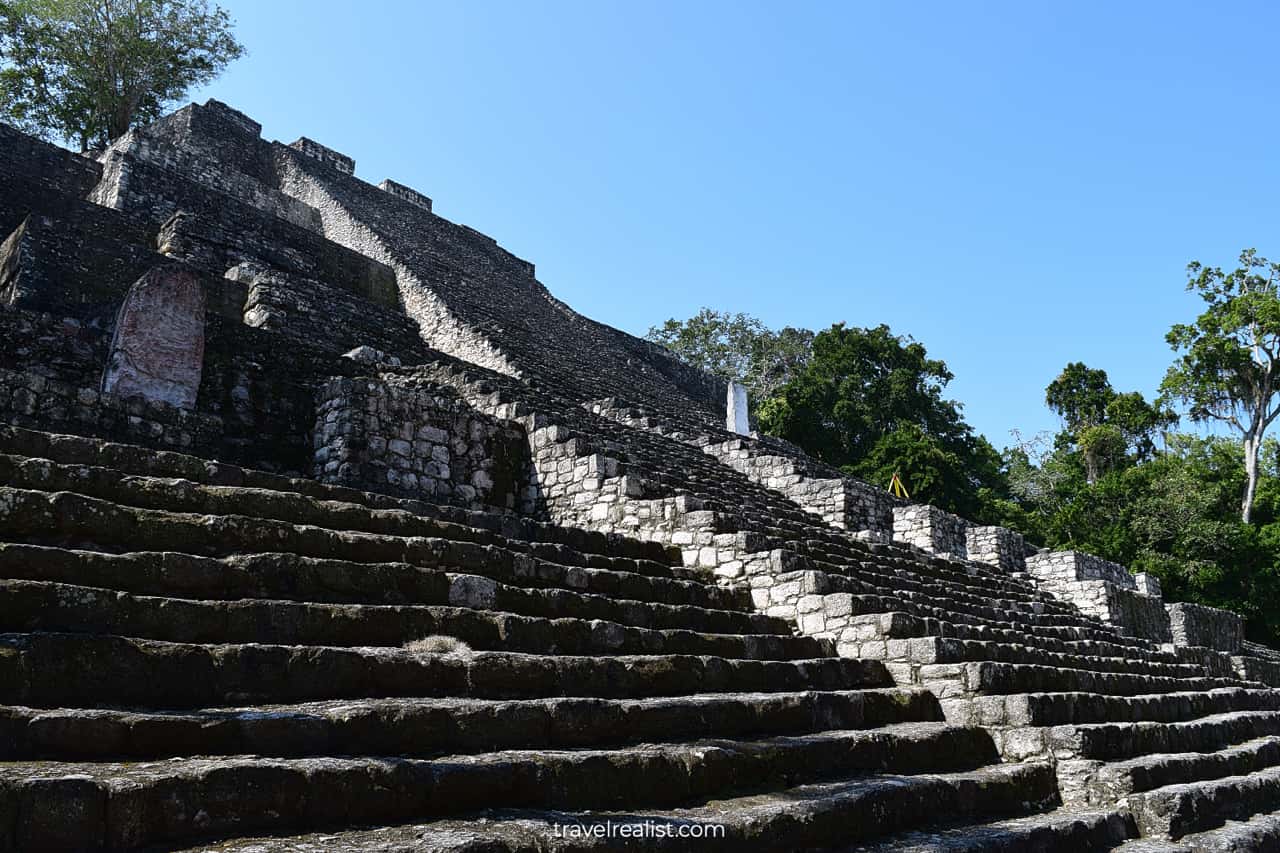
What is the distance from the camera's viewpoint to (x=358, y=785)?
10.5 ft

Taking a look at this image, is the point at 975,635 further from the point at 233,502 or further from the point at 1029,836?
the point at 233,502

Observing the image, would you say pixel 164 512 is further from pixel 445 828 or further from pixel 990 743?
pixel 990 743

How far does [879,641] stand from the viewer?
22.1 feet

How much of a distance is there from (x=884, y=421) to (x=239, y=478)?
25721 millimetres

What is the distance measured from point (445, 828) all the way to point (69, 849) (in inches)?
43.8

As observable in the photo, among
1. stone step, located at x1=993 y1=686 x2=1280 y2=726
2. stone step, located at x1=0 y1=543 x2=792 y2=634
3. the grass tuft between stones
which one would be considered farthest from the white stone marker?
the grass tuft between stones

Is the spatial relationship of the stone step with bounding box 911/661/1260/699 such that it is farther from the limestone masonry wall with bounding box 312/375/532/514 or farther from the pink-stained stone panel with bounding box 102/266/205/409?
the pink-stained stone panel with bounding box 102/266/205/409

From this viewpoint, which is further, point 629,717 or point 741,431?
point 741,431

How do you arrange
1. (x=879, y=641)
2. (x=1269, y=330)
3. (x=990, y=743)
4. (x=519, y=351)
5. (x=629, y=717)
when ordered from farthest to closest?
(x=1269, y=330) < (x=519, y=351) < (x=879, y=641) < (x=990, y=743) < (x=629, y=717)

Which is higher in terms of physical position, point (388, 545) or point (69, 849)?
point (388, 545)

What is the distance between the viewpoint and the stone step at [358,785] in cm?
263

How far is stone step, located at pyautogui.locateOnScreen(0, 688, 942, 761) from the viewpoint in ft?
9.78

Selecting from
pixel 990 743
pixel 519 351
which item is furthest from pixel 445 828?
pixel 519 351

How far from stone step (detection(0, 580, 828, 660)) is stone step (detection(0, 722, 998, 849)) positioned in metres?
0.84
